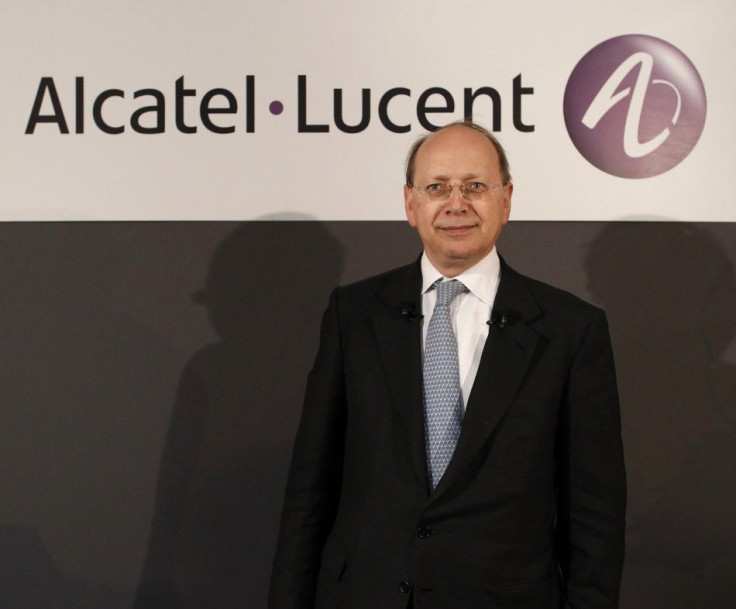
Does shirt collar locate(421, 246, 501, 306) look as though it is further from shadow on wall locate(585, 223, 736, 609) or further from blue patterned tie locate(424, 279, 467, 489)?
shadow on wall locate(585, 223, 736, 609)

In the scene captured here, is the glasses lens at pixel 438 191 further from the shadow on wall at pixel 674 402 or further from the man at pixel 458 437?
the shadow on wall at pixel 674 402

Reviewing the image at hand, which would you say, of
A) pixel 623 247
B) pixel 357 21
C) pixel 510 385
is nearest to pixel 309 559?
pixel 510 385

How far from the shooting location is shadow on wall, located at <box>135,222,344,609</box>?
9.91 ft

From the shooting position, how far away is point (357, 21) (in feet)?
9.75

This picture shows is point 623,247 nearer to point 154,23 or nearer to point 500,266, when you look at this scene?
point 500,266

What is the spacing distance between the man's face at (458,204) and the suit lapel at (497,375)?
0.45 feet

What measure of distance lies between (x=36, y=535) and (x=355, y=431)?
1482mm

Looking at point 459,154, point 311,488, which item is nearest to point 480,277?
point 459,154

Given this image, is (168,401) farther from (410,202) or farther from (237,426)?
(410,202)

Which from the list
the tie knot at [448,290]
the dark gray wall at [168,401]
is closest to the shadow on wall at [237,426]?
the dark gray wall at [168,401]

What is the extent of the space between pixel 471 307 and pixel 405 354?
0.20 metres

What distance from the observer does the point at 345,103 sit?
9.77 ft

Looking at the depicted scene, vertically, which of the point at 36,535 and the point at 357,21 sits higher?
the point at 357,21

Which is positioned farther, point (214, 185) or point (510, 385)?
point (214, 185)
